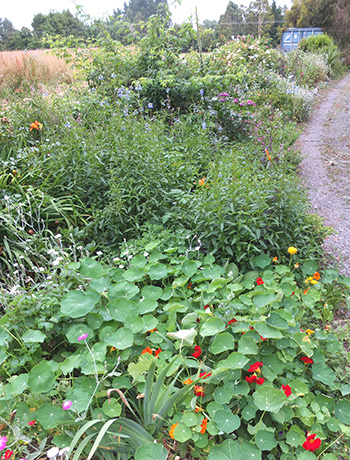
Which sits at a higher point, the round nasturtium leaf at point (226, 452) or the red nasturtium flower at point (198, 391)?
the red nasturtium flower at point (198, 391)

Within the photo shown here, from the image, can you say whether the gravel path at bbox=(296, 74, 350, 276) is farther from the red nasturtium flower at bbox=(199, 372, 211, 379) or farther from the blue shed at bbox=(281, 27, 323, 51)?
the blue shed at bbox=(281, 27, 323, 51)

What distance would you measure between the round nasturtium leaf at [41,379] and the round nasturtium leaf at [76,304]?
29 cm

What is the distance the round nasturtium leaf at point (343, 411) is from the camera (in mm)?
1567

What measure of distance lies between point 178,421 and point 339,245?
2369 millimetres

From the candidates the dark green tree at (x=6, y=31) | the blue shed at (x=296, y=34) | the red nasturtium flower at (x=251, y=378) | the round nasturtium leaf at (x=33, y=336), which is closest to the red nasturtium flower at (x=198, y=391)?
the red nasturtium flower at (x=251, y=378)

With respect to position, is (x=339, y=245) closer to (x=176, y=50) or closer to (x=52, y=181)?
(x=52, y=181)

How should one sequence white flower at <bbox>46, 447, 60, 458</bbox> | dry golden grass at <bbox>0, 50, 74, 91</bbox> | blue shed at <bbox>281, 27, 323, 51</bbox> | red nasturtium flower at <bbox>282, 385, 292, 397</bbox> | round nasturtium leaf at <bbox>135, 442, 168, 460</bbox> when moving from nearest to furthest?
white flower at <bbox>46, 447, 60, 458</bbox> → round nasturtium leaf at <bbox>135, 442, 168, 460</bbox> → red nasturtium flower at <bbox>282, 385, 292, 397</bbox> → dry golden grass at <bbox>0, 50, 74, 91</bbox> → blue shed at <bbox>281, 27, 323, 51</bbox>

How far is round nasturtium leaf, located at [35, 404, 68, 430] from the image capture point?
1.36 meters

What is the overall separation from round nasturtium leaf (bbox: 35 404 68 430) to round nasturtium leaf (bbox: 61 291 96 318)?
439mm

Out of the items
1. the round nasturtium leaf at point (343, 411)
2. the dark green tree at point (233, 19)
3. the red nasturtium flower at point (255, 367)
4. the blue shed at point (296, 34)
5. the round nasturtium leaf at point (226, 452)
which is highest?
the dark green tree at point (233, 19)

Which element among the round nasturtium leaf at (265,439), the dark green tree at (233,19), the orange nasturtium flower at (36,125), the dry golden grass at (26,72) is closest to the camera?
the round nasturtium leaf at (265,439)

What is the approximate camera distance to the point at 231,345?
1614mm

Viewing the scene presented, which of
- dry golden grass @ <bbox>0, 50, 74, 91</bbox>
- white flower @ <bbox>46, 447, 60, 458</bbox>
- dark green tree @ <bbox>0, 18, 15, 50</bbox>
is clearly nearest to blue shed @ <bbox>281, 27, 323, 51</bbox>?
dry golden grass @ <bbox>0, 50, 74, 91</bbox>

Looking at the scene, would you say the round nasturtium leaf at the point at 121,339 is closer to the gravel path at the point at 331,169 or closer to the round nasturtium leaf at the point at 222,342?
the round nasturtium leaf at the point at 222,342
